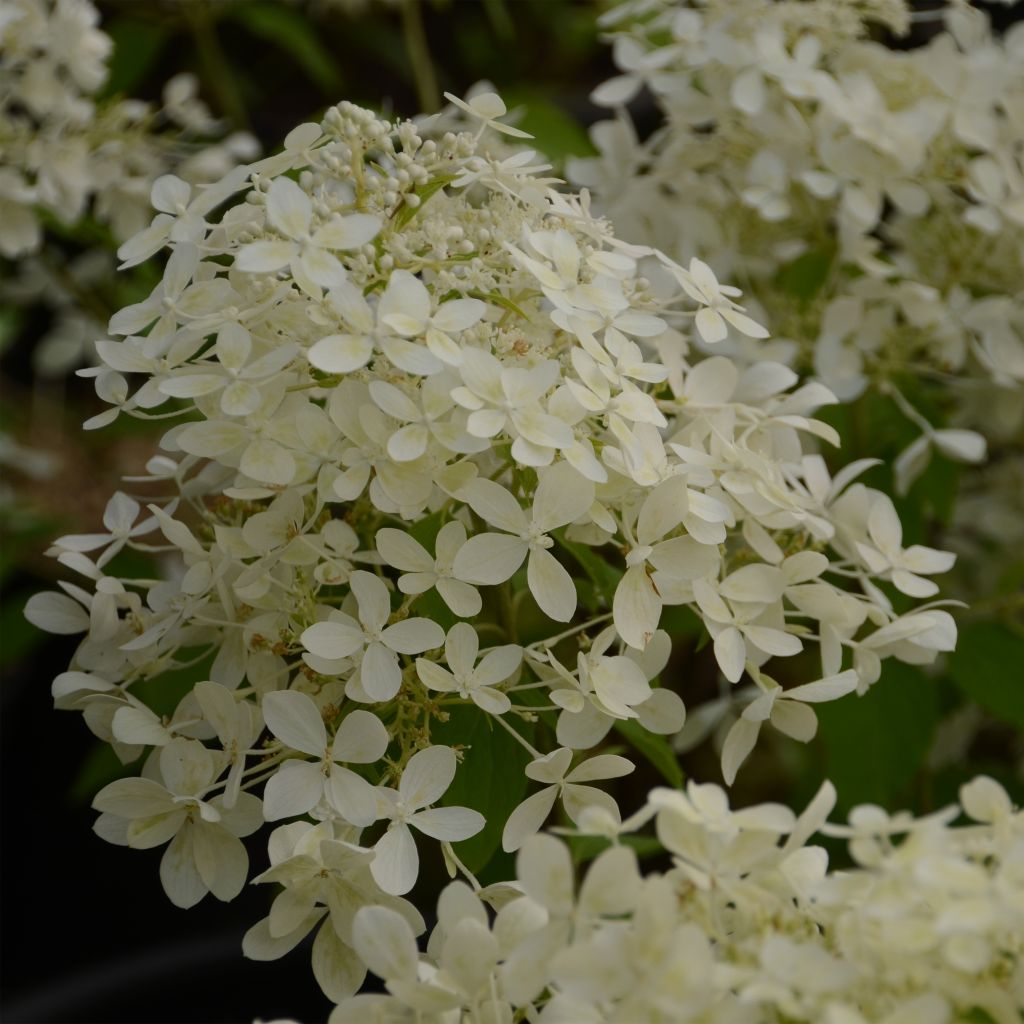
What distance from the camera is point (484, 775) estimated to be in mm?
530

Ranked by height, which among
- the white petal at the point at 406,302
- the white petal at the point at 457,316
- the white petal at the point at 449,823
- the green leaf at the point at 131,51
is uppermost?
the white petal at the point at 406,302

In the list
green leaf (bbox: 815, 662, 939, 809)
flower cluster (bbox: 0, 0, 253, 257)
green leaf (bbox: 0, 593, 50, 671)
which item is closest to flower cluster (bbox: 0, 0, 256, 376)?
flower cluster (bbox: 0, 0, 253, 257)

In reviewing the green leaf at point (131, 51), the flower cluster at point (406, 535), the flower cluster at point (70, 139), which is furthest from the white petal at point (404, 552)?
the green leaf at point (131, 51)

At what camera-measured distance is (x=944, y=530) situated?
1.03 meters

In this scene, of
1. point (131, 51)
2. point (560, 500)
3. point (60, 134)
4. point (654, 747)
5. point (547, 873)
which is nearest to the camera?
point (547, 873)

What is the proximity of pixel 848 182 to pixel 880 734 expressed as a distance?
33cm

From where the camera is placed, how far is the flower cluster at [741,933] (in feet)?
1.13

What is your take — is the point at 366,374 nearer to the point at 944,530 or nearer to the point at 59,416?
the point at 944,530

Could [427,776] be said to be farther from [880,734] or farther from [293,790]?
[880,734]

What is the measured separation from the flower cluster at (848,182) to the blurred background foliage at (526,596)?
0.03 meters

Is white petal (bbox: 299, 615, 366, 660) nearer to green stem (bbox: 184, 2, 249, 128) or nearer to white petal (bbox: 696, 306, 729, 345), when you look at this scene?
white petal (bbox: 696, 306, 729, 345)

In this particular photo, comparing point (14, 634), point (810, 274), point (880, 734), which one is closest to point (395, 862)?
point (880, 734)

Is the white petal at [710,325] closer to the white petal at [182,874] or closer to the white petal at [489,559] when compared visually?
the white petal at [489,559]

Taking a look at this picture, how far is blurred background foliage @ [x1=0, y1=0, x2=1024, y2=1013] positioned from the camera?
2.56ft
